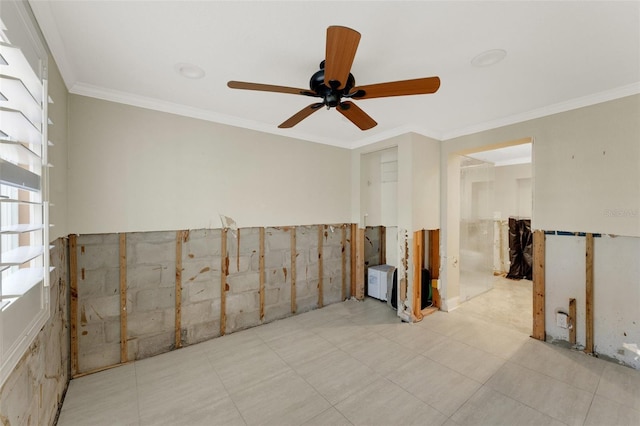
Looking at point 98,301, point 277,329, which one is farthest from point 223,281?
point 98,301

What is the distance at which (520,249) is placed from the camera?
5.43 meters

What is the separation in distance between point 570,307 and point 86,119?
5172 mm

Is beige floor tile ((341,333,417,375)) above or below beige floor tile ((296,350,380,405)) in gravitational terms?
above

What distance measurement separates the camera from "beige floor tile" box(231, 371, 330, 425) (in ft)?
6.22

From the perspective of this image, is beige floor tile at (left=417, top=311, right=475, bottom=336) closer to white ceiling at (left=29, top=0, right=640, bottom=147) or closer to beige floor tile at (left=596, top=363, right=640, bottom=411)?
beige floor tile at (left=596, top=363, right=640, bottom=411)

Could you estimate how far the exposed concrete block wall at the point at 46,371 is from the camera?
3.84ft

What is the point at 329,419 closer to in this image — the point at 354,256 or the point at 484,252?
the point at 354,256

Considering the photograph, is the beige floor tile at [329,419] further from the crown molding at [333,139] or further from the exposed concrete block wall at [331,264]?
the crown molding at [333,139]

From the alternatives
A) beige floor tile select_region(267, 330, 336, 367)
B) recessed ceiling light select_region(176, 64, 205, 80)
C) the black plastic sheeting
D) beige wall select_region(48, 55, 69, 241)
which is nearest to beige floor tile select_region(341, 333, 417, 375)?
beige floor tile select_region(267, 330, 336, 367)

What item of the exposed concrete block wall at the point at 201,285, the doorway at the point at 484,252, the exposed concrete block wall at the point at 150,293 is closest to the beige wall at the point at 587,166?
the doorway at the point at 484,252

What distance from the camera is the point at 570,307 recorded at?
277cm

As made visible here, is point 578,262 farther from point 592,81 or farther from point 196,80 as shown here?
point 196,80

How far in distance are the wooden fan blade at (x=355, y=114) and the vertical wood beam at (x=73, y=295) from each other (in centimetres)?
260

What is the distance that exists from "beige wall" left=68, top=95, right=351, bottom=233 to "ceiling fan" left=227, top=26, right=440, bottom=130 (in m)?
1.48
